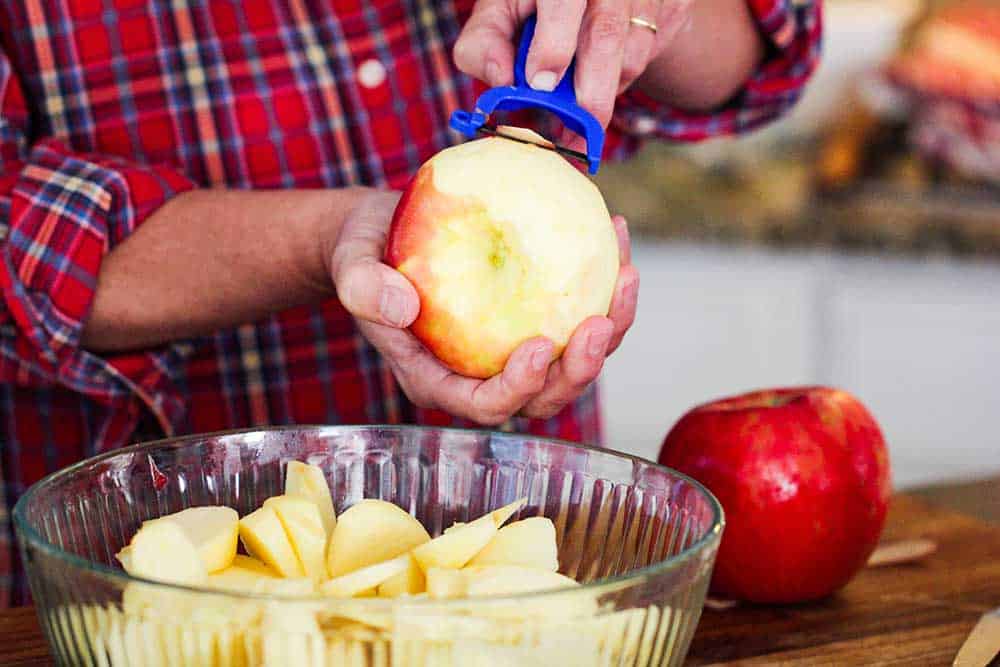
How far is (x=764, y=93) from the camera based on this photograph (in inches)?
46.6

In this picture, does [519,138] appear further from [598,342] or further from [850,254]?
[850,254]

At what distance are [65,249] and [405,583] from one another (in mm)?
465

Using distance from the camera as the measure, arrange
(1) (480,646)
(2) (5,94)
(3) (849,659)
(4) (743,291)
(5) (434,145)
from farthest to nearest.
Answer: (4) (743,291) → (5) (434,145) → (2) (5,94) → (3) (849,659) → (1) (480,646)

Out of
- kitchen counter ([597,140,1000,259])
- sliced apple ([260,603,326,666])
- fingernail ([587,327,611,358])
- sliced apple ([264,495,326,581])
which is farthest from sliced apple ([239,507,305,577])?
kitchen counter ([597,140,1000,259])

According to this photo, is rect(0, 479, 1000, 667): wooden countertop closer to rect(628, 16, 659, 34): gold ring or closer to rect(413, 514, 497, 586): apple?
rect(413, 514, 497, 586): apple

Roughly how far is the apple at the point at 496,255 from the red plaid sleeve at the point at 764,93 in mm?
442

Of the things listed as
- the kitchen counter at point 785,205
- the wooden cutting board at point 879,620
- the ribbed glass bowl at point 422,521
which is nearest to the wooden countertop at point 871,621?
the wooden cutting board at point 879,620

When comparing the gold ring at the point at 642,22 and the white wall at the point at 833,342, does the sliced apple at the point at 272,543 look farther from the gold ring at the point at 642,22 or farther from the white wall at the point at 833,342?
the white wall at the point at 833,342

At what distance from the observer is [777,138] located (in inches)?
95.0

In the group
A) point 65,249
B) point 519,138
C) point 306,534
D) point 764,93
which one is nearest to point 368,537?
point 306,534

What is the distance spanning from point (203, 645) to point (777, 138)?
207 centimetres

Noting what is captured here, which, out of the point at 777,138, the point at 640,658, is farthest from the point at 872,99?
the point at 640,658

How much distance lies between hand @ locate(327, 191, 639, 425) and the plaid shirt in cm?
24

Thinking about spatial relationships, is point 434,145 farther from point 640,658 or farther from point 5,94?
point 640,658
